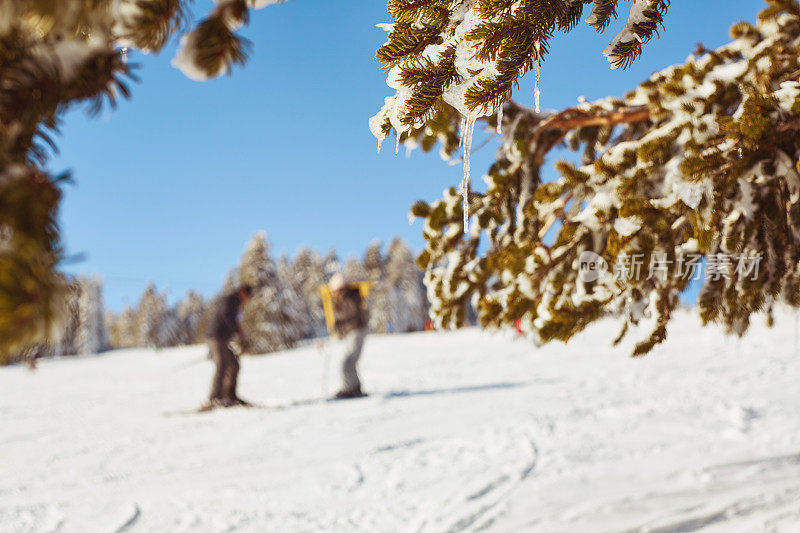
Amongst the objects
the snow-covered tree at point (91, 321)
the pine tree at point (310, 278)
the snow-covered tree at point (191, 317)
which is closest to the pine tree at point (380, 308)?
the pine tree at point (310, 278)

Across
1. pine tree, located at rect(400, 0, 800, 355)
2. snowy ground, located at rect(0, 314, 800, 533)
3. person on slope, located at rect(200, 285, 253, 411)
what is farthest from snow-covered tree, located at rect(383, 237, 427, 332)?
pine tree, located at rect(400, 0, 800, 355)

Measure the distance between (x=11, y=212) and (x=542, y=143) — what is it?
4.21 meters

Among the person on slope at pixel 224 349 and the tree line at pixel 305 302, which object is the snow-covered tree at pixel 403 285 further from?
the person on slope at pixel 224 349

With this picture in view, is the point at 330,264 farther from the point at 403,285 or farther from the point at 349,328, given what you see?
the point at 349,328

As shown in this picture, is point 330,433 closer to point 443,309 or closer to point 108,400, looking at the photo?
point 443,309

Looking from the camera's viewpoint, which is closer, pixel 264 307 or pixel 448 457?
pixel 448 457

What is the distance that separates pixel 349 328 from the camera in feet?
30.9

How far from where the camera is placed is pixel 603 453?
17.2ft

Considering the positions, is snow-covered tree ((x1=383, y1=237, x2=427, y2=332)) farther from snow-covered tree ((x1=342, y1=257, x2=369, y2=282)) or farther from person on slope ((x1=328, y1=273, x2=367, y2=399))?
person on slope ((x1=328, y1=273, x2=367, y2=399))

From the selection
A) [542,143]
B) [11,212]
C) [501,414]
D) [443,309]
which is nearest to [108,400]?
[501,414]

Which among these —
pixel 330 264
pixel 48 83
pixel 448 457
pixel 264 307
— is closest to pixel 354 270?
pixel 330 264

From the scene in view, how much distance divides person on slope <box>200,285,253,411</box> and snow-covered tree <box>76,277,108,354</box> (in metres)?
57.6

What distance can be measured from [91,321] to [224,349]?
60852mm

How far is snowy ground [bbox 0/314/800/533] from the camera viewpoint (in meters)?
4.11
